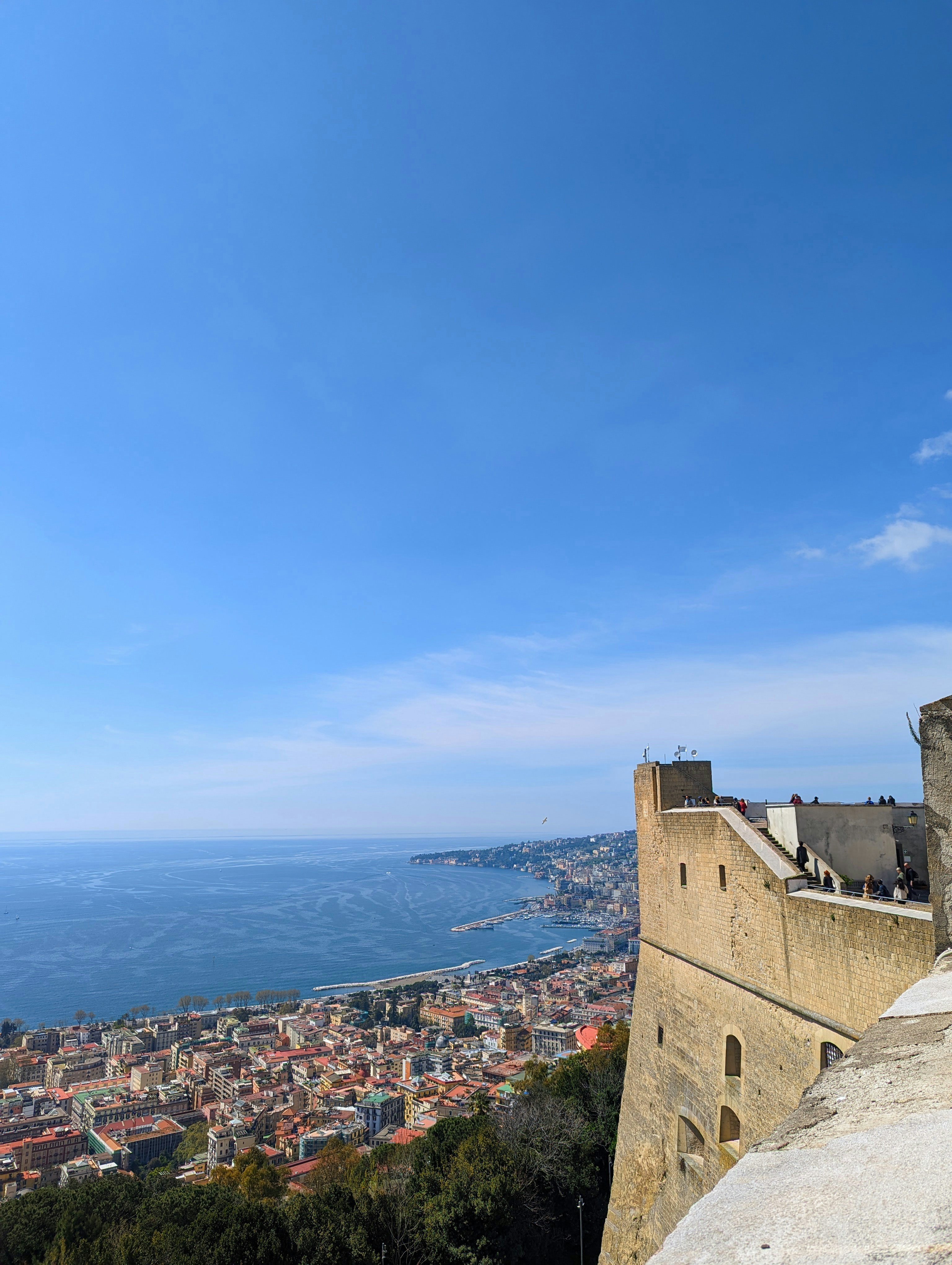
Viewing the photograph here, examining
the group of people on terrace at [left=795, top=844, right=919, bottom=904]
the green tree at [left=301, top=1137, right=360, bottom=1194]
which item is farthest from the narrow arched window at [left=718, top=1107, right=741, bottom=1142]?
the green tree at [left=301, top=1137, right=360, bottom=1194]

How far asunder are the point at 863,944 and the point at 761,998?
1.99 metres

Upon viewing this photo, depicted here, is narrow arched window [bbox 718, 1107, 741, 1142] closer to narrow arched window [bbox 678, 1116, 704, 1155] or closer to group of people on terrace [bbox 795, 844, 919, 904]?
narrow arched window [bbox 678, 1116, 704, 1155]

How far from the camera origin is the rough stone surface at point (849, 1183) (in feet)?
2.85

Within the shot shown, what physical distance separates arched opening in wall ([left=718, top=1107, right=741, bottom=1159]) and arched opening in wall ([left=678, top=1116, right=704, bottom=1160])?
59cm

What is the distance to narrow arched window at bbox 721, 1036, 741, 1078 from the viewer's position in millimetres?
8078

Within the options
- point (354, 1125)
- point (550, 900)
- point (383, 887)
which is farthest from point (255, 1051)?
point (383, 887)

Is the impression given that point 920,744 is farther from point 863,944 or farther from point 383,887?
point 383,887

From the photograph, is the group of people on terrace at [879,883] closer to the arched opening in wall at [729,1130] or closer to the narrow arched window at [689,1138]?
the arched opening in wall at [729,1130]

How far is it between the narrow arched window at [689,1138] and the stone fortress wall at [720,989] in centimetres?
2

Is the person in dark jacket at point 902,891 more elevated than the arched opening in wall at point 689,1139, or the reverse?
the person in dark jacket at point 902,891

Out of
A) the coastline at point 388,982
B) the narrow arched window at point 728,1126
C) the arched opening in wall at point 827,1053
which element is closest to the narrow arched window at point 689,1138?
the narrow arched window at point 728,1126

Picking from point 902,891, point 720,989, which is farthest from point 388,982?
point 902,891

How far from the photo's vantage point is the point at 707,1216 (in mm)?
1064

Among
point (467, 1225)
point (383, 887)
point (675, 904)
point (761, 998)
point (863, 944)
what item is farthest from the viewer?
point (383, 887)
